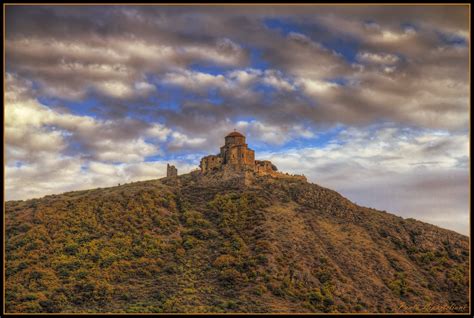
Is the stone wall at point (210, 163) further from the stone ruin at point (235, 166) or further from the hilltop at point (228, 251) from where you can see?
the hilltop at point (228, 251)

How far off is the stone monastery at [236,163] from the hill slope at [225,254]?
3.51 metres

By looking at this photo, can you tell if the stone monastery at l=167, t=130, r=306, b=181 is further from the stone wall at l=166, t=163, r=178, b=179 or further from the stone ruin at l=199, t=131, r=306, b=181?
the stone wall at l=166, t=163, r=178, b=179

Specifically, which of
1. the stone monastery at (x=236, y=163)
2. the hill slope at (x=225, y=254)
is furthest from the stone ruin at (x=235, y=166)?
A: the hill slope at (x=225, y=254)

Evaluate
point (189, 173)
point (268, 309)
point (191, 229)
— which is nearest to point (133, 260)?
point (191, 229)

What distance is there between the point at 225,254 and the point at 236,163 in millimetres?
30356

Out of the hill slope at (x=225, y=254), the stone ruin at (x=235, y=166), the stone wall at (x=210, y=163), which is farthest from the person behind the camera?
the stone wall at (x=210, y=163)

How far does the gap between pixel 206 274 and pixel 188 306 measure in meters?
9.86

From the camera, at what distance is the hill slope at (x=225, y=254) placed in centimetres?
6400

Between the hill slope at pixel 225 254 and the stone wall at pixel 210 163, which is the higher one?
the stone wall at pixel 210 163

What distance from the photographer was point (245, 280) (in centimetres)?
6781

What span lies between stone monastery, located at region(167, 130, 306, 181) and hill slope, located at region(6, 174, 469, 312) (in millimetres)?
3513

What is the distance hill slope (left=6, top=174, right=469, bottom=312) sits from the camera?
6400 cm

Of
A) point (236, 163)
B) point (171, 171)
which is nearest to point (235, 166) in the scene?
point (236, 163)

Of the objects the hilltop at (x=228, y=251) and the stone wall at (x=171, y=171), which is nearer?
the hilltop at (x=228, y=251)
